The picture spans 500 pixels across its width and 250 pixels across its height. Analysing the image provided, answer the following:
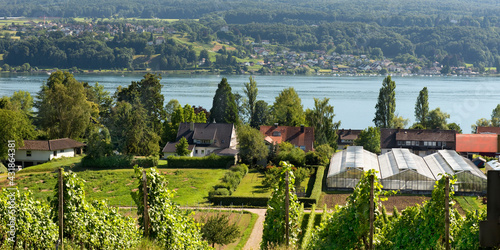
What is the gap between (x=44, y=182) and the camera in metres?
35.8

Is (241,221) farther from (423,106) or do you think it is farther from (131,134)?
(423,106)

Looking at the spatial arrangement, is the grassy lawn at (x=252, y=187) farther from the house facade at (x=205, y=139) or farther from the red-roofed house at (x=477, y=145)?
the red-roofed house at (x=477, y=145)

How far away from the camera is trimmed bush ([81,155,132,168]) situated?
4300 cm

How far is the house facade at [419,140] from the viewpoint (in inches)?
1885

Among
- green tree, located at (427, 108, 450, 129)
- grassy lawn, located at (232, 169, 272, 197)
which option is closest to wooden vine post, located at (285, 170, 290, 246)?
grassy lawn, located at (232, 169, 272, 197)

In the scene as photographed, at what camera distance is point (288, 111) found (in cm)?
→ 5828

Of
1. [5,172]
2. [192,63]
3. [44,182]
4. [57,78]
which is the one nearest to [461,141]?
[44,182]

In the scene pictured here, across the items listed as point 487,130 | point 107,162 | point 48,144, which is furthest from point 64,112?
point 487,130

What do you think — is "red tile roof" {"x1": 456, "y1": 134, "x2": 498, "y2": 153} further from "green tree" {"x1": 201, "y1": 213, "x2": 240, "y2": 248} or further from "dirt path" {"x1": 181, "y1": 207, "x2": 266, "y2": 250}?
"green tree" {"x1": 201, "y1": 213, "x2": 240, "y2": 248}

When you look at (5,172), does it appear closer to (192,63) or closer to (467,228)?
(467,228)

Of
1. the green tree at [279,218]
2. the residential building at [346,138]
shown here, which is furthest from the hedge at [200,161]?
the green tree at [279,218]

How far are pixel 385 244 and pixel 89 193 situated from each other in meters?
24.3

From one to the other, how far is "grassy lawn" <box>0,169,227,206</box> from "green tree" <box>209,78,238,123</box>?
13.7 meters

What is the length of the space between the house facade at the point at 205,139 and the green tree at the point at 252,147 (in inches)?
153
